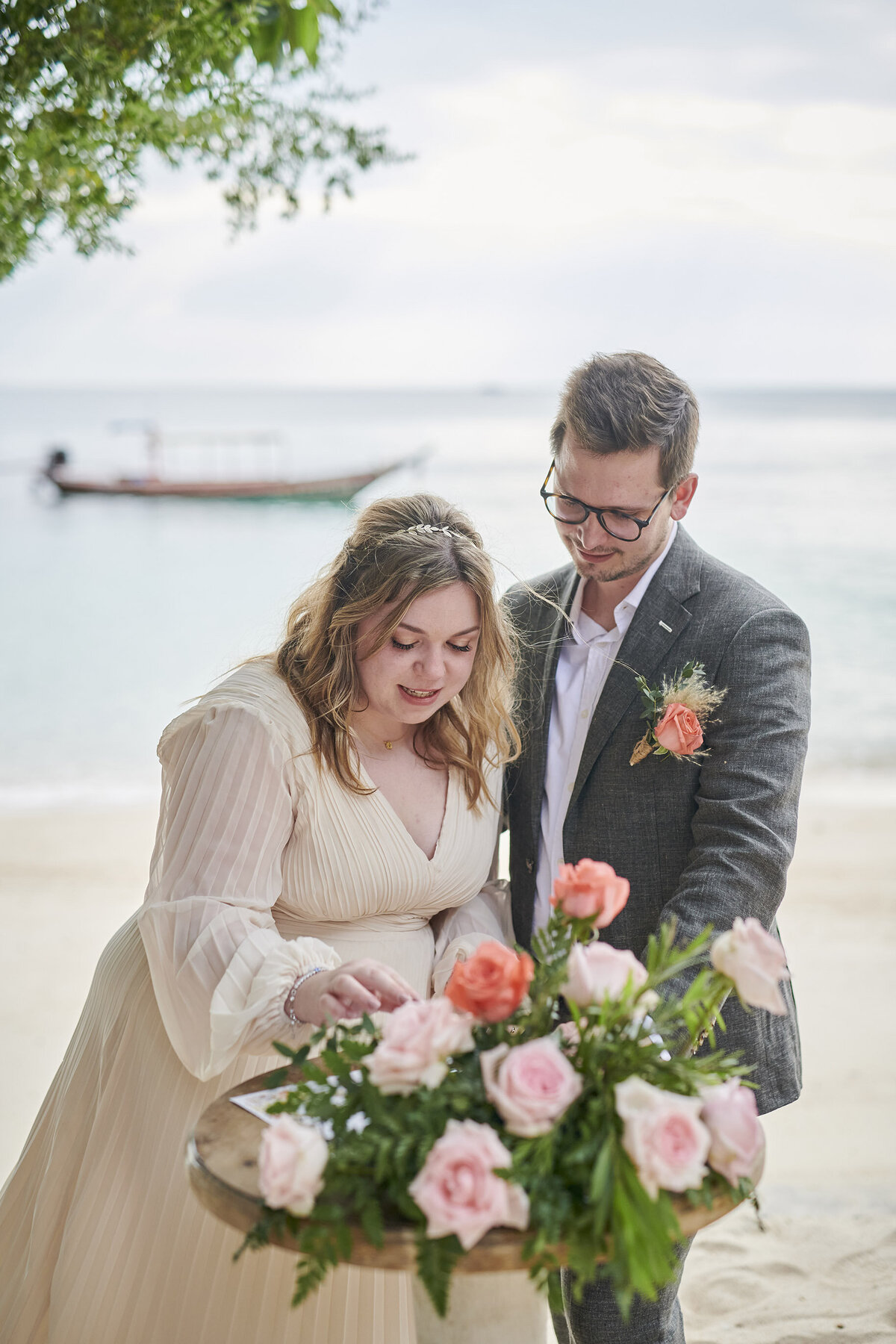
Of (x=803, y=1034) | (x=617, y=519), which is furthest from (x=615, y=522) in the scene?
(x=803, y=1034)

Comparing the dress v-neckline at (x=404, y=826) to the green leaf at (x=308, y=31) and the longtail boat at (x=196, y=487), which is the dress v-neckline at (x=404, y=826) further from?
A: the longtail boat at (x=196, y=487)

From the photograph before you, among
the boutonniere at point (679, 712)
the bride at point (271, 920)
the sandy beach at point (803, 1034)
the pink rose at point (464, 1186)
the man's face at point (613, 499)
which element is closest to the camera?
the pink rose at point (464, 1186)

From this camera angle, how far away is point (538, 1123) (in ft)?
4.03

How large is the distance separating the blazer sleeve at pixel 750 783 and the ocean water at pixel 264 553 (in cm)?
53

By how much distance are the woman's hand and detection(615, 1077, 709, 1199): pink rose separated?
21.7 inches

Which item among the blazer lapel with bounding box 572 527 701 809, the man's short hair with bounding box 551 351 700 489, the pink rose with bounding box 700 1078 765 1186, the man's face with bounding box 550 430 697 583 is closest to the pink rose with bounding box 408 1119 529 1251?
the pink rose with bounding box 700 1078 765 1186

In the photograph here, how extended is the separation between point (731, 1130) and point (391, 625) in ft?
3.62

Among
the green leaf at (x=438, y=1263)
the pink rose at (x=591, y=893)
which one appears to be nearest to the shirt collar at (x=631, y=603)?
the pink rose at (x=591, y=893)

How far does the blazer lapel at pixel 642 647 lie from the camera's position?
2.42 m

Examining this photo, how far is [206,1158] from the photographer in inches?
58.4

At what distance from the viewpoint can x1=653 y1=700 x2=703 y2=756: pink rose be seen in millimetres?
2215

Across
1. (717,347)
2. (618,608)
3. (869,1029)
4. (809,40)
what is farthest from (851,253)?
(618,608)

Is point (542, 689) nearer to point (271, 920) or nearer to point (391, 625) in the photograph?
point (391, 625)

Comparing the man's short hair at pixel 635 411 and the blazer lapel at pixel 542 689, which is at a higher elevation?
the man's short hair at pixel 635 411
